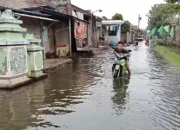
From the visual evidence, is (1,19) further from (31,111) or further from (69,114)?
(69,114)

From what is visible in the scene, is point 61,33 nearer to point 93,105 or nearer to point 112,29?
point 93,105

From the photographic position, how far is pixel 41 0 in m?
25.5

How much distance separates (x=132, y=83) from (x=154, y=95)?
84.1 inches

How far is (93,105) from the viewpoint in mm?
7465

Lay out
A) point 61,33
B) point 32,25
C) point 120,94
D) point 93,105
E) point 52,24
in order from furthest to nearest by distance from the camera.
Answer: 1. point 61,33
2. point 52,24
3. point 32,25
4. point 120,94
5. point 93,105

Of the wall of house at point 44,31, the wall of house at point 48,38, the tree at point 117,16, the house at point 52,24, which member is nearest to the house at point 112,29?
the tree at point 117,16

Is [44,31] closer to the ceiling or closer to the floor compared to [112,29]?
closer to the floor

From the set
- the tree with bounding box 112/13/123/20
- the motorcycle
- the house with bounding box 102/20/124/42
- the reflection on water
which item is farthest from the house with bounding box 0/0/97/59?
the tree with bounding box 112/13/123/20

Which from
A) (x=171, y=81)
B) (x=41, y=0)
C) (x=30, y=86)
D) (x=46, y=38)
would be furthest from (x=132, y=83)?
(x=41, y=0)

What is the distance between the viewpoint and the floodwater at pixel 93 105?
595 cm

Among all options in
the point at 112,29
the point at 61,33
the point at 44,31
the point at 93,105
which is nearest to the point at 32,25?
the point at 44,31

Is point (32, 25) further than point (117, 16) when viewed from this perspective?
No

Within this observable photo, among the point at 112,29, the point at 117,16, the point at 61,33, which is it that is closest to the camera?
the point at 61,33

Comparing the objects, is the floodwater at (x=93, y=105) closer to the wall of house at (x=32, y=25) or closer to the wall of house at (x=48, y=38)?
the wall of house at (x=32, y=25)
